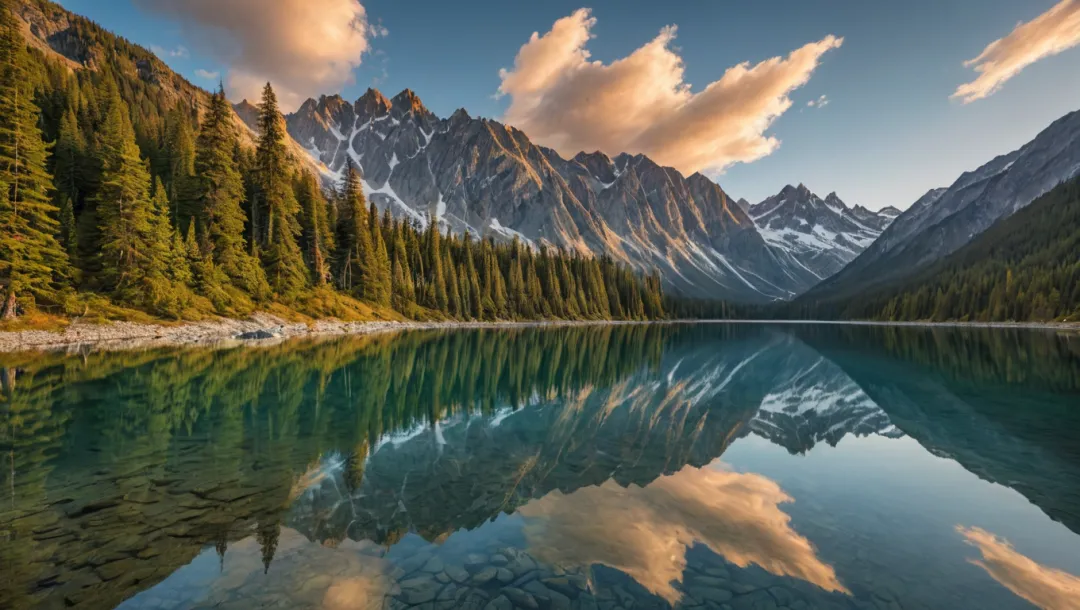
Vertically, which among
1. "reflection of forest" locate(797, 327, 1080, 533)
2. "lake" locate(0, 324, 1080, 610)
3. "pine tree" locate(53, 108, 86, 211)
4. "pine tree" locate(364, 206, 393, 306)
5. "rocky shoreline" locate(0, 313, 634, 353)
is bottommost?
"reflection of forest" locate(797, 327, 1080, 533)

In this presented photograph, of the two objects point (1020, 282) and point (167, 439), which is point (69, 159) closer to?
point (167, 439)

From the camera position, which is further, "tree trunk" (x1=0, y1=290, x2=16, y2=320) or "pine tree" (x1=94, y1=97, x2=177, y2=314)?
"pine tree" (x1=94, y1=97, x2=177, y2=314)

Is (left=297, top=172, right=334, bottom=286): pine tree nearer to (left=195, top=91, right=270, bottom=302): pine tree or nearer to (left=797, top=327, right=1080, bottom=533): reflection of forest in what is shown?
(left=195, top=91, right=270, bottom=302): pine tree

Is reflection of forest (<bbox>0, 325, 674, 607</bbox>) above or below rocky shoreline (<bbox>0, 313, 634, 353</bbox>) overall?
below

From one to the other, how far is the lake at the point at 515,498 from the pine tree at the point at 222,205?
137 feet

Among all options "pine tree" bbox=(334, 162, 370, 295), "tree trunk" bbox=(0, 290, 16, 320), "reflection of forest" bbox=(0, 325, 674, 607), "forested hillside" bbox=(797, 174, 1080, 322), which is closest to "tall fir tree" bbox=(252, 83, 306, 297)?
"pine tree" bbox=(334, 162, 370, 295)

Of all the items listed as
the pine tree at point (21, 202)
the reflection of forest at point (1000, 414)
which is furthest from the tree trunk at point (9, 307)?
the reflection of forest at point (1000, 414)

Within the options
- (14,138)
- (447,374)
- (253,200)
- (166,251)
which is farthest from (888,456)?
(253,200)

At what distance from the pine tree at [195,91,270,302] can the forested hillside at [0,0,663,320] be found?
194mm

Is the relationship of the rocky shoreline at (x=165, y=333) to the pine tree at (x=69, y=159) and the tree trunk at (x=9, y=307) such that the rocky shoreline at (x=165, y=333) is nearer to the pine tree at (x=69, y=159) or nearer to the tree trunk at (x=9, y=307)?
the tree trunk at (x=9, y=307)

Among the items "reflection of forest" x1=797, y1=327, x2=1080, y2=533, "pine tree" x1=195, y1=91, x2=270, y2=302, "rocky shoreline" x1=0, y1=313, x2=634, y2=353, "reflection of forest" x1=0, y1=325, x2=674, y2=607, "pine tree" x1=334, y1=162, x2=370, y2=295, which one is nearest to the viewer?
"reflection of forest" x1=0, y1=325, x2=674, y2=607

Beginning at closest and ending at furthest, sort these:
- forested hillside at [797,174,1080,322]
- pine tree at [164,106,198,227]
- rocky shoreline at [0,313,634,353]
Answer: rocky shoreline at [0,313,634,353], pine tree at [164,106,198,227], forested hillside at [797,174,1080,322]

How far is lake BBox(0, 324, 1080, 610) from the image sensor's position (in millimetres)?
8617

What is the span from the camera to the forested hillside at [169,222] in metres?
47.7
